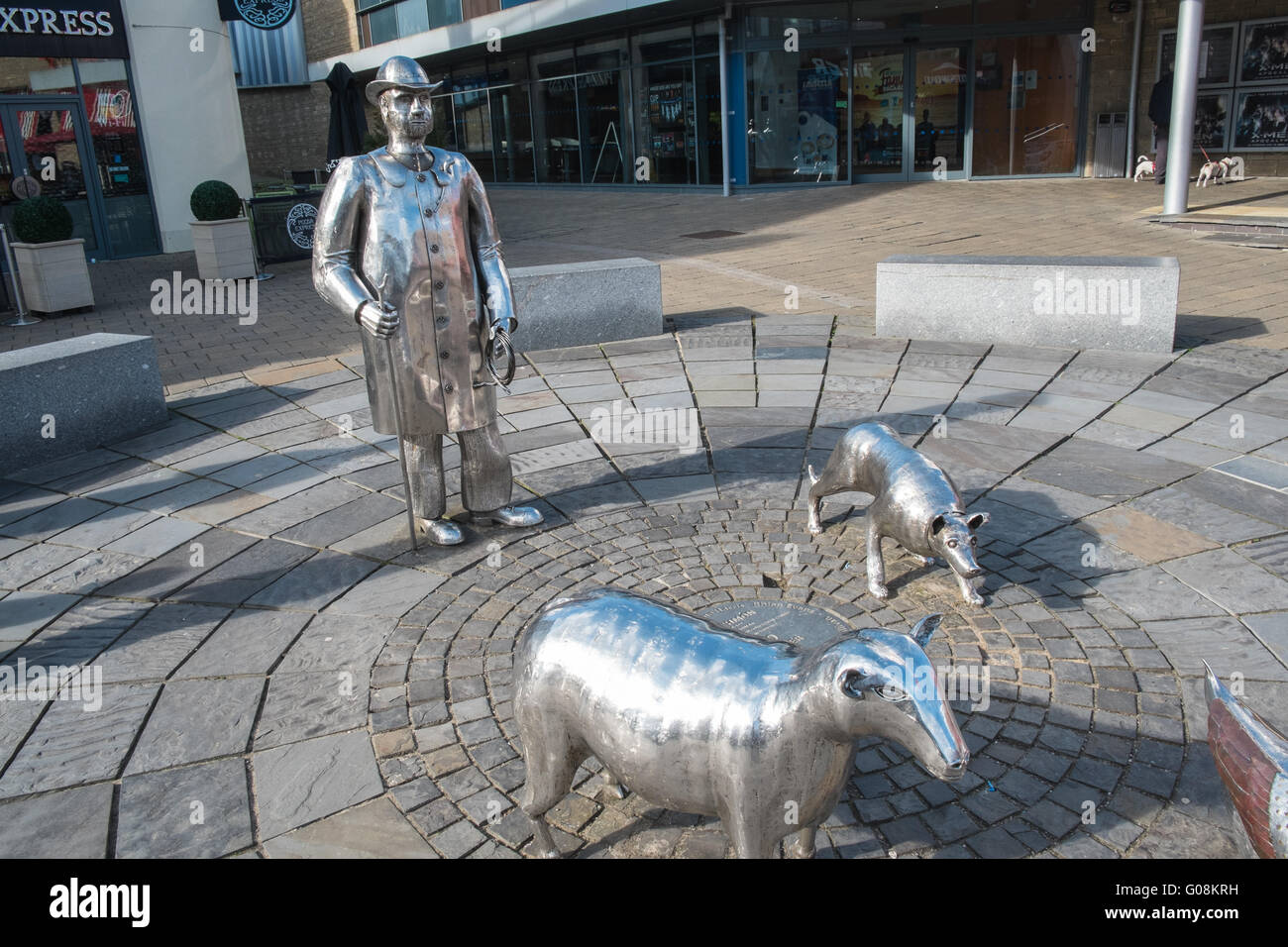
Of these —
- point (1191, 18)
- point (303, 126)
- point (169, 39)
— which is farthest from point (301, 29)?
point (1191, 18)

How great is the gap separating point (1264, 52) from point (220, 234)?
18.1 m

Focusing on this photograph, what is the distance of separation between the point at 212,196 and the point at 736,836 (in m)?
13.0

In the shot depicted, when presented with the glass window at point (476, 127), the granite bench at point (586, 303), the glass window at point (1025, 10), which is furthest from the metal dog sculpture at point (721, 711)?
the glass window at point (476, 127)

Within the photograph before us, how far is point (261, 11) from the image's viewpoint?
54.2 ft

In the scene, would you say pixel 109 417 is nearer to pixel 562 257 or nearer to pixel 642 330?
pixel 642 330

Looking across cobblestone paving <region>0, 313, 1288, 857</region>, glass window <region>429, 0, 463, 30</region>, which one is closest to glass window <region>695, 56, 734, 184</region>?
glass window <region>429, 0, 463, 30</region>

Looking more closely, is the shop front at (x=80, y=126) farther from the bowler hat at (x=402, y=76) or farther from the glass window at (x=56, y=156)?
the bowler hat at (x=402, y=76)

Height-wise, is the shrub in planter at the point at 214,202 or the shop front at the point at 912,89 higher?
the shop front at the point at 912,89

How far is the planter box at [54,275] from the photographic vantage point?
11.6m

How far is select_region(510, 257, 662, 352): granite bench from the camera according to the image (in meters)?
8.71

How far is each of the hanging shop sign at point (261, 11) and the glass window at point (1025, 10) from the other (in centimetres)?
1332

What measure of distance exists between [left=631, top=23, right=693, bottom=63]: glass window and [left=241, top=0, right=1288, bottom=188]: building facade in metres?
0.04

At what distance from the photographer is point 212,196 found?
1305cm

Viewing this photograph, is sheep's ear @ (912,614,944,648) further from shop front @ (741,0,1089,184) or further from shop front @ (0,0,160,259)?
shop front @ (741,0,1089,184)
